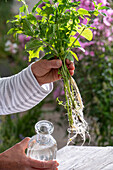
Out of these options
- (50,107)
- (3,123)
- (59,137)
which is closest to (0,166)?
(3,123)

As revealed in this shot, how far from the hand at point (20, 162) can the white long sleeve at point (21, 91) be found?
0.90 feet

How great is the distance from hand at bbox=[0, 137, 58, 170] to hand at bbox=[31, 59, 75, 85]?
0.87 feet

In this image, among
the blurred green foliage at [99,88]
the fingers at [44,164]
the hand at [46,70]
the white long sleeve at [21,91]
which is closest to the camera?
the fingers at [44,164]

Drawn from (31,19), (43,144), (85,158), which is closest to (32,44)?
(31,19)

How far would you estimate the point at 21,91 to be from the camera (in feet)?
3.65

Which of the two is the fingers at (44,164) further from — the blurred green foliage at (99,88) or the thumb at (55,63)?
the blurred green foliage at (99,88)

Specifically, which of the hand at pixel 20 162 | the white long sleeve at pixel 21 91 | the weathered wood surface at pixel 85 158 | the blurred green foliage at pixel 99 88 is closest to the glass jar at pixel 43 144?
the hand at pixel 20 162

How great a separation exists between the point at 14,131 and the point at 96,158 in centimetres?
164

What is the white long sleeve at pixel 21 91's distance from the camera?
1.07 meters

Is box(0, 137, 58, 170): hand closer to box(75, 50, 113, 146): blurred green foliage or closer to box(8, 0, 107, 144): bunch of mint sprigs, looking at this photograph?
box(8, 0, 107, 144): bunch of mint sprigs

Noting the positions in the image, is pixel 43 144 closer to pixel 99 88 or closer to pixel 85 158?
pixel 85 158

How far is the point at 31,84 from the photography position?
107cm

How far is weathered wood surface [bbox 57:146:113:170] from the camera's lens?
0.94 metres

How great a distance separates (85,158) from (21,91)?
0.36 meters
